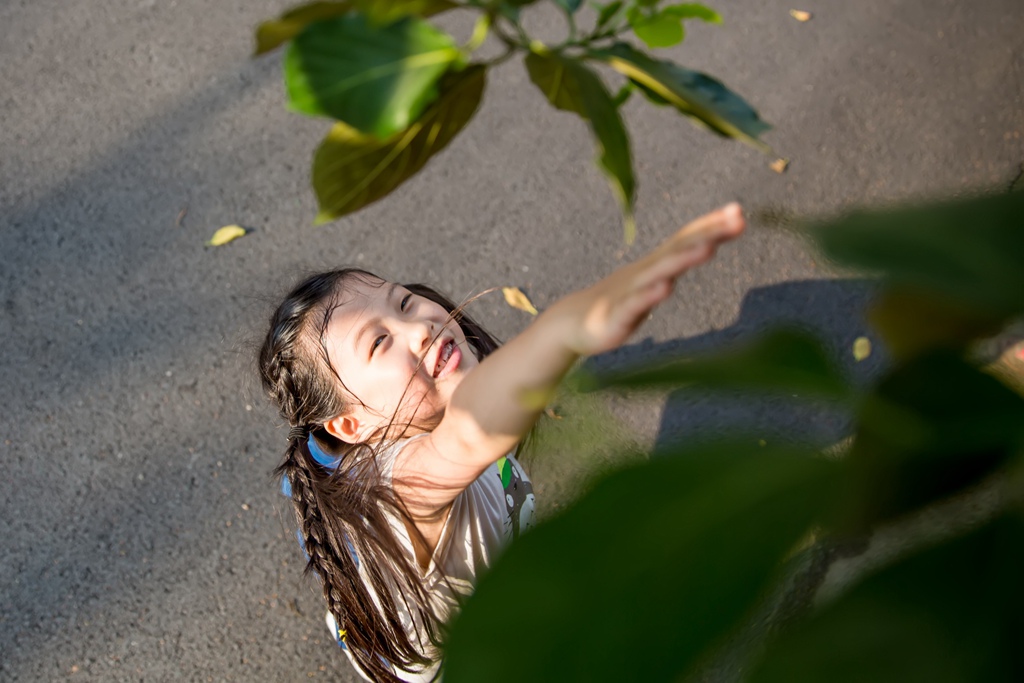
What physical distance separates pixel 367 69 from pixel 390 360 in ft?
2.93

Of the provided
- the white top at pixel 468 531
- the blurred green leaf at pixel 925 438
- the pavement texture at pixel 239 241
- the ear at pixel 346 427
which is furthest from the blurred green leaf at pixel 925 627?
the pavement texture at pixel 239 241

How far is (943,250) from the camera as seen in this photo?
26 centimetres

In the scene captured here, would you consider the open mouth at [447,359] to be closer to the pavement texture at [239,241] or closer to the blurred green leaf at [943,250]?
the pavement texture at [239,241]

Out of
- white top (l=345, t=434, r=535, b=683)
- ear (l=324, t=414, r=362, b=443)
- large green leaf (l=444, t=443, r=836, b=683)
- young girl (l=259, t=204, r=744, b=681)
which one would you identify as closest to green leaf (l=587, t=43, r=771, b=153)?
large green leaf (l=444, t=443, r=836, b=683)

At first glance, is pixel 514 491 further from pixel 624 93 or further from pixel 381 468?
pixel 624 93

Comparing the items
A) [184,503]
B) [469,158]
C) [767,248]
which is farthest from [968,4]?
Answer: [184,503]

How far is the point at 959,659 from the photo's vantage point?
8.0 inches

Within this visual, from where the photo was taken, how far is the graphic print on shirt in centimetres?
132

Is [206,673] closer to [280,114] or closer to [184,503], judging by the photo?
[184,503]

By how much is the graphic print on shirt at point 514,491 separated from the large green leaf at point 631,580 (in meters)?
1.12

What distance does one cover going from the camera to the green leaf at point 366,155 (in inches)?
11.7

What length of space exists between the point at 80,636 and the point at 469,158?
1383 mm

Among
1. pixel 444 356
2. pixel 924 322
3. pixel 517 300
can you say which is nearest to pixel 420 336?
pixel 444 356

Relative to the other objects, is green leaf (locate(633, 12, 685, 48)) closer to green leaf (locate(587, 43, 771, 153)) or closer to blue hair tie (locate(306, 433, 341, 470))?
green leaf (locate(587, 43, 771, 153))
